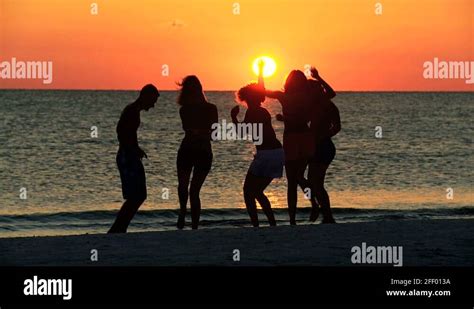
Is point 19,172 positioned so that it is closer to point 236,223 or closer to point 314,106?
point 236,223

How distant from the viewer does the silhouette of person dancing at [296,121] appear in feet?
41.0

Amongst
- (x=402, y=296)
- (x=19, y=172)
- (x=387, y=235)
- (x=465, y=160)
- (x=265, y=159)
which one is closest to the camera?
(x=402, y=296)

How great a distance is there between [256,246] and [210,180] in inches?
746

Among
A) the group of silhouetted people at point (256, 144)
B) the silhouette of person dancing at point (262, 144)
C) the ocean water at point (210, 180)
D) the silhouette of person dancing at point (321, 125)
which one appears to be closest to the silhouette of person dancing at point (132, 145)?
the group of silhouetted people at point (256, 144)

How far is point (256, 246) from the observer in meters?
10.7

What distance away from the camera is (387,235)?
1155 centimetres

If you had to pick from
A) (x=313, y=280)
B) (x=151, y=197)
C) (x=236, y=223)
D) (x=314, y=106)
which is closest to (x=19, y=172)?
(x=151, y=197)

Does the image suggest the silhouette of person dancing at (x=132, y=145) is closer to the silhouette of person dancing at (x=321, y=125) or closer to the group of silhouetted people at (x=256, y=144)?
the group of silhouetted people at (x=256, y=144)

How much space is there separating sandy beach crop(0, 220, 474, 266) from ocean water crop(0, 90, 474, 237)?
702 cm

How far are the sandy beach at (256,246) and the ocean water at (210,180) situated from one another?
702cm

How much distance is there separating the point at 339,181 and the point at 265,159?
1759 centimetres

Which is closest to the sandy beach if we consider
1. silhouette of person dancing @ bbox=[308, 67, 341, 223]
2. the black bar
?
the black bar

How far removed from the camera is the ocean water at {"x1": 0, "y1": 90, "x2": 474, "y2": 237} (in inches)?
823

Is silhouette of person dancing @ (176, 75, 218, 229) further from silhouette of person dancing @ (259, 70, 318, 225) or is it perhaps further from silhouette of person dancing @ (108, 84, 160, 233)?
silhouette of person dancing @ (259, 70, 318, 225)
